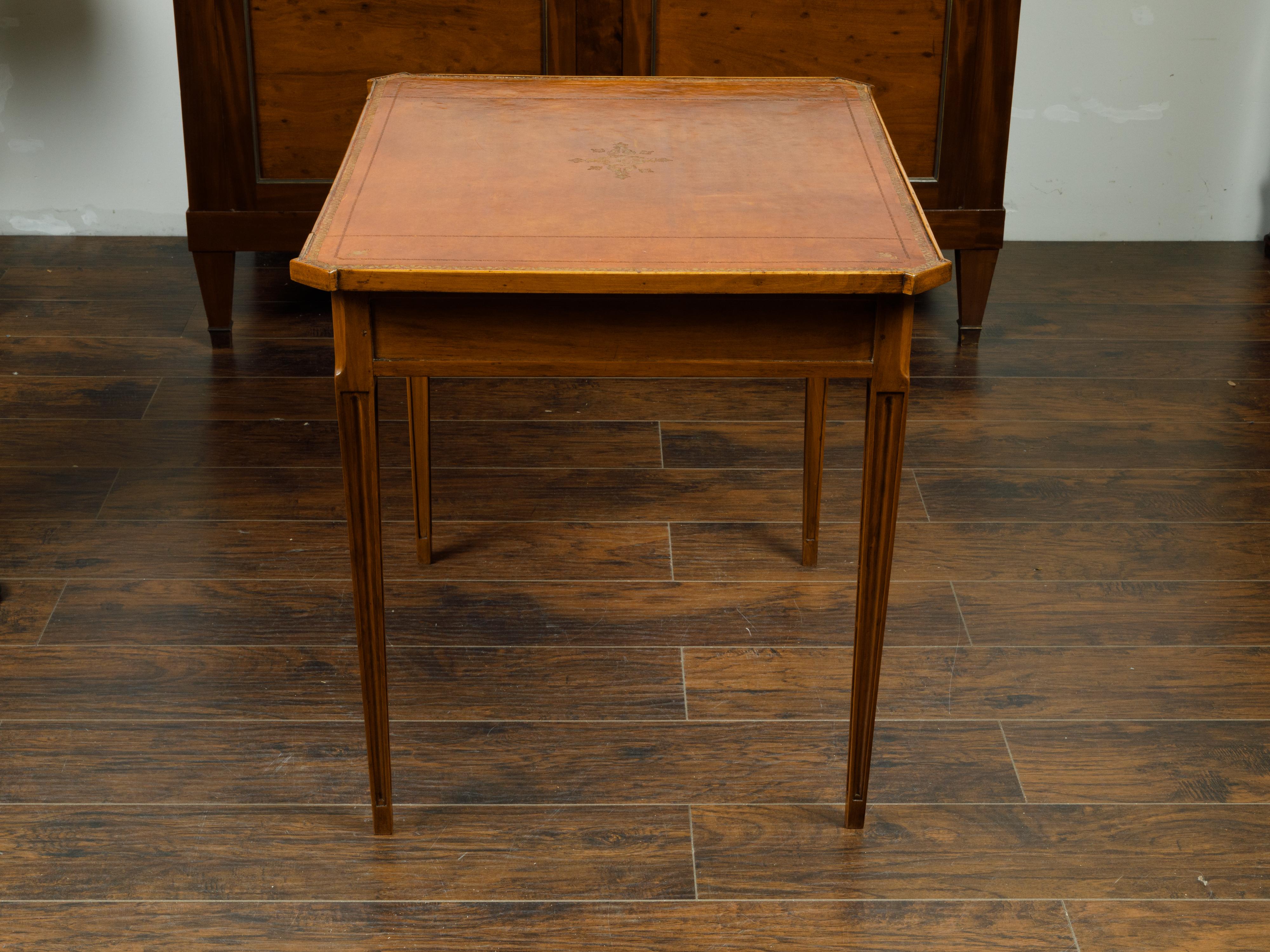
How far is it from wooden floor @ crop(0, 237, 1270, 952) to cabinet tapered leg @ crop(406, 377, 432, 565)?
0.05 meters

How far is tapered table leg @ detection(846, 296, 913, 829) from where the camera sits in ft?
4.37

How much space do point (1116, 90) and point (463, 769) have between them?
242 cm

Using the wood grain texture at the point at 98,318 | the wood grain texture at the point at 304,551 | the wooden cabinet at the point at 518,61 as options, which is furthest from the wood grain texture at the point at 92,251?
the wood grain texture at the point at 304,551

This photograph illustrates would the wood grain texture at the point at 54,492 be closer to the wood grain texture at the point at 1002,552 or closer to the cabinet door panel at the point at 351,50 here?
the cabinet door panel at the point at 351,50

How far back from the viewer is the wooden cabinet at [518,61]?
2.62 m

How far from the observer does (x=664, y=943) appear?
1459 mm

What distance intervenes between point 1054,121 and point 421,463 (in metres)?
1.99

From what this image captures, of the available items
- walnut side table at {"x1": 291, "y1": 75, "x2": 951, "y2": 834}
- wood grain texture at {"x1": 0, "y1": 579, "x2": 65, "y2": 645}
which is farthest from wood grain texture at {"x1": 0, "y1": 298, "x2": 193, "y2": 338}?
walnut side table at {"x1": 291, "y1": 75, "x2": 951, "y2": 834}

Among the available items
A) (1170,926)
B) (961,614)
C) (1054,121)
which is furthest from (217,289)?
(1170,926)

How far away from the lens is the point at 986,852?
1587mm

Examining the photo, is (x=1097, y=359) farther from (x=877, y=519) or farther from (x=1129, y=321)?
(x=877, y=519)

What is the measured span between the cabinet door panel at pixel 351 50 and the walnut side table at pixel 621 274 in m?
1.04

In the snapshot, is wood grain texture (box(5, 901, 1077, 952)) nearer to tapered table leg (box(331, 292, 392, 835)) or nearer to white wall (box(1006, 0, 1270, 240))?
tapered table leg (box(331, 292, 392, 835))

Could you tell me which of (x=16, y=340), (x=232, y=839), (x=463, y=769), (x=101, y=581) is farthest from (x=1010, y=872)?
(x=16, y=340)
